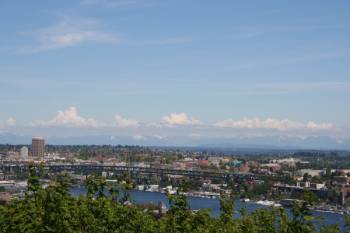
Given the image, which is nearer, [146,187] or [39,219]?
[39,219]

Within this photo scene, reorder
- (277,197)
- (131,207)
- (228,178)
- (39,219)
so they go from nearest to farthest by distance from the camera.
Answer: (39,219) < (131,207) < (277,197) < (228,178)

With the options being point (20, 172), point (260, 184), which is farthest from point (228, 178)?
point (20, 172)

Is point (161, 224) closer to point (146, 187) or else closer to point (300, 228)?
point (300, 228)

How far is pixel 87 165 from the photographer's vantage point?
2381 inches

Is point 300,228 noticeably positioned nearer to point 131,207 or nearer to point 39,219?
point 131,207

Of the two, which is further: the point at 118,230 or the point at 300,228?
the point at 118,230

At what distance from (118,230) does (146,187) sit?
43000mm

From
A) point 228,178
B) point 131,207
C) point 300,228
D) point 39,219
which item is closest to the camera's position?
point 300,228

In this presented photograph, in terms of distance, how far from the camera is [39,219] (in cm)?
618

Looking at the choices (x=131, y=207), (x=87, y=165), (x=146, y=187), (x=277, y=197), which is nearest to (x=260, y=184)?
(x=277, y=197)

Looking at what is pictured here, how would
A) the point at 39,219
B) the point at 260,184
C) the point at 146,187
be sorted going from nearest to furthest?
the point at 39,219
the point at 260,184
the point at 146,187

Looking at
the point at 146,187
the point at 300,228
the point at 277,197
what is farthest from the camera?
the point at 146,187

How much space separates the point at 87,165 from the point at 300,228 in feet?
183

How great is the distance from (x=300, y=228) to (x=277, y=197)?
3515 centimetres
